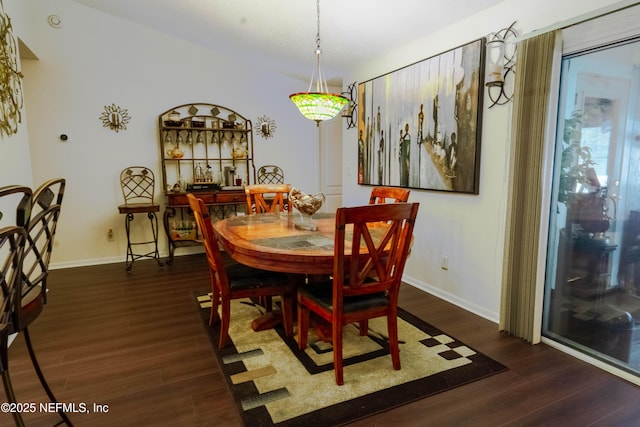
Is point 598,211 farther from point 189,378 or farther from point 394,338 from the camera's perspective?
point 189,378

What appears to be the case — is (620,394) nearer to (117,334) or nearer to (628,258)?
(628,258)

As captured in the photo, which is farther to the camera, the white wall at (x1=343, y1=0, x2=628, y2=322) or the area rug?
the white wall at (x1=343, y1=0, x2=628, y2=322)

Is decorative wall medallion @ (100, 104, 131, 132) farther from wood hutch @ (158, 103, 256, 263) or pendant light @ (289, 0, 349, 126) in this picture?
pendant light @ (289, 0, 349, 126)

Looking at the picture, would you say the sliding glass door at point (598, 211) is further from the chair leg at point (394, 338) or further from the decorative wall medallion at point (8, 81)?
the decorative wall medallion at point (8, 81)

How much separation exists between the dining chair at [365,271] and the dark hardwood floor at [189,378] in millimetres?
462

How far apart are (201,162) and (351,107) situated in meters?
2.16

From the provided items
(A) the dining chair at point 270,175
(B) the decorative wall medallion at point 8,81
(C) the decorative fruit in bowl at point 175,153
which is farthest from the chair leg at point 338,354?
(A) the dining chair at point 270,175

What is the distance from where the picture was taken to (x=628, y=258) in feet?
7.09

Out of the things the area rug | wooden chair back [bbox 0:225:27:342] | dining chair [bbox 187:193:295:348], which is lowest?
the area rug

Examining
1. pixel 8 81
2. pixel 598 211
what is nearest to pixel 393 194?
pixel 598 211

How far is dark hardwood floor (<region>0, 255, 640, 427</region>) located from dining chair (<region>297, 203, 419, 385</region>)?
1.52 feet

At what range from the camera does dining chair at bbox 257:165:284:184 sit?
5340 millimetres

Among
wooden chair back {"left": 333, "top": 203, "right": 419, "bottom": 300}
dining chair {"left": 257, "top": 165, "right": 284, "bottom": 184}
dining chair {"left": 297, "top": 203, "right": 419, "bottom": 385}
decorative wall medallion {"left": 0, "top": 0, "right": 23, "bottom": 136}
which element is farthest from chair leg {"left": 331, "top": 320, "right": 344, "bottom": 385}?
dining chair {"left": 257, "top": 165, "right": 284, "bottom": 184}

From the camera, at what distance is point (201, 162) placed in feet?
16.2
